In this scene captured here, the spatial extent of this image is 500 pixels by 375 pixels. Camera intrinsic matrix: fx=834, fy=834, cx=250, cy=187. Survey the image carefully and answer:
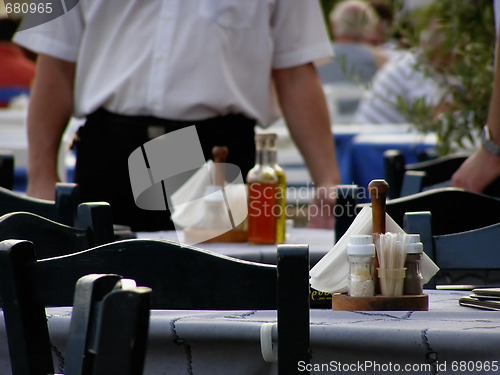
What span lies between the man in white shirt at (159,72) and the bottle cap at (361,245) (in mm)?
1171

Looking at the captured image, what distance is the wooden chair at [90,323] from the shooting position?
2.59 ft

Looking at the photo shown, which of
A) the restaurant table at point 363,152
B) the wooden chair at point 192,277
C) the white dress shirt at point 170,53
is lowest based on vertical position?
the restaurant table at point 363,152

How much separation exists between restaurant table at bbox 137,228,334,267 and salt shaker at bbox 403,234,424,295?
0.31 meters

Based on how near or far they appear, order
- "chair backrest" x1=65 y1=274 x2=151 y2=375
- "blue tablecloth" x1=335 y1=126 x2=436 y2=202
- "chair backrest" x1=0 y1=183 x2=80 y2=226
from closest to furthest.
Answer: "chair backrest" x1=65 y1=274 x2=151 y2=375
"chair backrest" x1=0 y1=183 x2=80 y2=226
"blue tablecloth" x1=335 y1=126 x2=436 y2=202

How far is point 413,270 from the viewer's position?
1.21 metres

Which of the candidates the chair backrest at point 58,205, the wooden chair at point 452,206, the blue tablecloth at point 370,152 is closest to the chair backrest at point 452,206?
the wooden chair at point 452,206

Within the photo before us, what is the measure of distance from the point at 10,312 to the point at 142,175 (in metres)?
1.42

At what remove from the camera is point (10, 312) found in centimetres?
94

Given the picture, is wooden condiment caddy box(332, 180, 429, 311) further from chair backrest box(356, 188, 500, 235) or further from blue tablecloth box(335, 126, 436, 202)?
blue tablecloth box(335, 126, 436, 202)

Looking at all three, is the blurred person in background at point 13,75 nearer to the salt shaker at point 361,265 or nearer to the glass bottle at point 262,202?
the glass bottle at point 262,202

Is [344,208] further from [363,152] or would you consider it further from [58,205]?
[363,152]

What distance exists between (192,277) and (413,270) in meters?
0.42

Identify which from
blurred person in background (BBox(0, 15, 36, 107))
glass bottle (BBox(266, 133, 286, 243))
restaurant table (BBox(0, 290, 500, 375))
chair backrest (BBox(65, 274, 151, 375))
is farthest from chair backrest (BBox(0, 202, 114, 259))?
blurred person in background (BBox(0, 15, 36, 107))

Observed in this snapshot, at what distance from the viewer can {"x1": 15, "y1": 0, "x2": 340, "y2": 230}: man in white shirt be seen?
2367 millimetres
